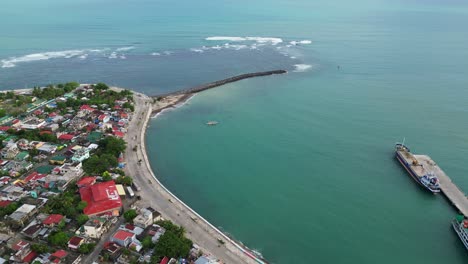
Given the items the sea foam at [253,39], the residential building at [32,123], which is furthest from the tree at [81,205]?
the sea foam at [253,39]

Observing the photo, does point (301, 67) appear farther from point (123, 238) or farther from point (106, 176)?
point (123, 238)

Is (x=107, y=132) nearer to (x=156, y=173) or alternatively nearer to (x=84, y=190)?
(x=156, y=173)

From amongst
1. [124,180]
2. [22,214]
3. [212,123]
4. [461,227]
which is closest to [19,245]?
[22,214]

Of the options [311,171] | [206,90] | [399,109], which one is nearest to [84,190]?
[311,171]

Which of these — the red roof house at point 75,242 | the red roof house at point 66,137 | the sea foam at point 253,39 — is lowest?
the red roof house at point 75,242

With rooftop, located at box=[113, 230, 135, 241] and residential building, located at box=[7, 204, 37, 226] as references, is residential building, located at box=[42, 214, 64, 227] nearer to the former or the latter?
residential building, located at box=[7, 204, 37, 226]

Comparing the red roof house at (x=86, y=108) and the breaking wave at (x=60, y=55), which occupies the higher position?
the breaking wave at (x=60, y=55)

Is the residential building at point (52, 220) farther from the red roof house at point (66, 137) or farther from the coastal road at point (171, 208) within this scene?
the red roof house at point (66, 137)
